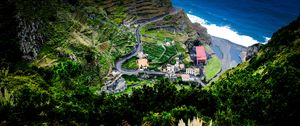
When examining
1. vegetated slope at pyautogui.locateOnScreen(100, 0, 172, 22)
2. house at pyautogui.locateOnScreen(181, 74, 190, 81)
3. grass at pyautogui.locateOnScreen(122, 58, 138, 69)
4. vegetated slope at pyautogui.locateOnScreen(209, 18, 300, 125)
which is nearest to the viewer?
vegetated slope at pyautogui.locateOnScreen(209, 18, 300, 125)

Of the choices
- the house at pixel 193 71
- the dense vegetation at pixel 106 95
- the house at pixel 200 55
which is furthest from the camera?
the house at pixel 200 55

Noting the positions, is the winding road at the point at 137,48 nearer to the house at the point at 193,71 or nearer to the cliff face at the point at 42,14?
the cliff face at the point at 42,14

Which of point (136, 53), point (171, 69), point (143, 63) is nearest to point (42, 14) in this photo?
point (136, 53)

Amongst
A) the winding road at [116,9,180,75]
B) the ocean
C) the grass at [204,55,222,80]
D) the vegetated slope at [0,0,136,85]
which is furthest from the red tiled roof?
the ocean

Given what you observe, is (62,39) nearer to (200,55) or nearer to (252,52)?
(200,55)

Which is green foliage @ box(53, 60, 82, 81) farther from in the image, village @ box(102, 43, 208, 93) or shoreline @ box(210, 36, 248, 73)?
shoreline @ box(210, 36, 248, 73)

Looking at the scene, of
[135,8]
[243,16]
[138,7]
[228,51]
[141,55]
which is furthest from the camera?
[243,16]

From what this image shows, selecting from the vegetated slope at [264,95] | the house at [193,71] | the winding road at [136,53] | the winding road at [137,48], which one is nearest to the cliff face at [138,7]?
the winding road at [137,48]
